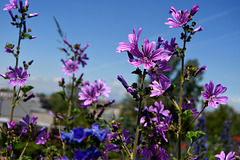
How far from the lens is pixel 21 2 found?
313 centimetres

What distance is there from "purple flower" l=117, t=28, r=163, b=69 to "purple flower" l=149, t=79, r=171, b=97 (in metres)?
0.21

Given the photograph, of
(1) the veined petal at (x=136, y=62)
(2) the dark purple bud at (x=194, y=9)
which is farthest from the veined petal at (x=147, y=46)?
(2) the dark purple bud at (x=194, y=9)

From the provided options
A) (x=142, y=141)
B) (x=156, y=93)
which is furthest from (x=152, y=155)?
(x=156, y=93)

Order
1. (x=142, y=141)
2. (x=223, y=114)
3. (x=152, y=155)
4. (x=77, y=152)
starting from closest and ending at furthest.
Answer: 1. (x=77, y=152)
2. (x=152, y=155)
3. (x=142, y=141)
4. (x=223, y=114)

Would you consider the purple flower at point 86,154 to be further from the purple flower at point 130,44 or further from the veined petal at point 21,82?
the veined petal at point 21,82

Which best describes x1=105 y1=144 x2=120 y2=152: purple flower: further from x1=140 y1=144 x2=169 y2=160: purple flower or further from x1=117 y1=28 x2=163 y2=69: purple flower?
x1=117 y1=28 x2=163 y2=69: purple flower

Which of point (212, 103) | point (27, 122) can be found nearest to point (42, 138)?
point (27, 122)

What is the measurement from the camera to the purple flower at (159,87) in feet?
6.26

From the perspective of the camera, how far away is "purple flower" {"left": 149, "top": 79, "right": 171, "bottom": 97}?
1908 millimetres

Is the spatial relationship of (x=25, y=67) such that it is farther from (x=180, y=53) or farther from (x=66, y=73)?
(x=180, y=53)

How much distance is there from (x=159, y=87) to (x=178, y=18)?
2.42ft

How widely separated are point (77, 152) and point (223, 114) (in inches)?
734

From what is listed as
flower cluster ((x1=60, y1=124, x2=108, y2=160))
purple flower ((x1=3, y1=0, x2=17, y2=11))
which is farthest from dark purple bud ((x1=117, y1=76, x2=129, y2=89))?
purple flower ((x1=3, y1=0, x2=17, y2=11))

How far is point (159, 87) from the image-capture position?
78.8 inches
